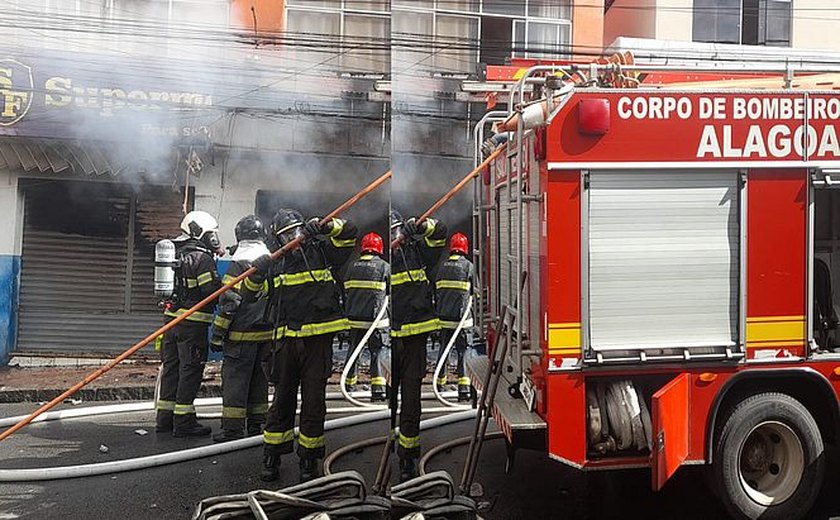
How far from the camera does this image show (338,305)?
3.31 metres

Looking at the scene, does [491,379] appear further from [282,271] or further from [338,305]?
[282,271]

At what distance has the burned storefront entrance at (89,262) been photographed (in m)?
3.00

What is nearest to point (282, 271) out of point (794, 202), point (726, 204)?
point (726, 204)

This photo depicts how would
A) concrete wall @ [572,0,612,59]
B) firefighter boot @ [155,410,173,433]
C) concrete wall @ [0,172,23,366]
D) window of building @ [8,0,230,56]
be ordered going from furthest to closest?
firefighter boot @ [155,410,173,433], concrete wall @ [572,0,612,59], concrete wall @ [0,172,23,366], window of building @ [8,0,230,56]

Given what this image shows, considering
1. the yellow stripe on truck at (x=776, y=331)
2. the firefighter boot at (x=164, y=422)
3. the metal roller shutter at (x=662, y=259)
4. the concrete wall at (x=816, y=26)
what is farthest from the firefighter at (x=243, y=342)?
the concrete wall at (x=816, y=26)

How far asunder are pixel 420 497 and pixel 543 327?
2.98ft

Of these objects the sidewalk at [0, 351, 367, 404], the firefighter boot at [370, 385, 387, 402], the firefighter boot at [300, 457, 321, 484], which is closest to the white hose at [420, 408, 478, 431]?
the firefighter boot at [370, 385, 387, 402]

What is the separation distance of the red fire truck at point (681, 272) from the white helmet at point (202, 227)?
112cm

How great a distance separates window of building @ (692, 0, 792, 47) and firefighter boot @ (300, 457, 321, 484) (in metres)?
2.62

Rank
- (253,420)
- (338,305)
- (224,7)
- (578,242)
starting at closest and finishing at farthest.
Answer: (224,7), (578,242), (338,305), (253,420)

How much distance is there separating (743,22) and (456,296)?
182 cm

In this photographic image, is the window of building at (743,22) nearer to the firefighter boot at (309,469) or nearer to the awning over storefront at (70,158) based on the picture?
the awning over storefront at (70,158)

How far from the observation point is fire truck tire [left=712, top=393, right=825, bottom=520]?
10.7 feet

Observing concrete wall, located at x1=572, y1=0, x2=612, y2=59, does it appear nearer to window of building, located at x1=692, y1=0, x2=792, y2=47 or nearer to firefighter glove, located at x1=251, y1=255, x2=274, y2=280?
window of building, located at x1=692, y1=0, x2=792, y2=47
